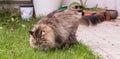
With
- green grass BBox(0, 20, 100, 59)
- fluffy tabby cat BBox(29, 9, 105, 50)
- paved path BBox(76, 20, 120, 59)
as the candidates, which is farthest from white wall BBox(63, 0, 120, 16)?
fluffy tabby cat BBox(29, 9, 105, 50)

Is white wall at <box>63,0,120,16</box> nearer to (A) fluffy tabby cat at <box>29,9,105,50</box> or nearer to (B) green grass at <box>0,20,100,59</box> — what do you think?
(B) green grass at <box>0,20,100,59</box>

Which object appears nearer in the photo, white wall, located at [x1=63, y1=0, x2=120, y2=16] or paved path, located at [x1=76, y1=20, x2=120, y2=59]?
paved path, located at [x1=76, y1=20, x2=120, y2=59]

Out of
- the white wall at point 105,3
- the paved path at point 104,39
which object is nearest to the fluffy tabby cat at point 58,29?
the paved path at point 104,39

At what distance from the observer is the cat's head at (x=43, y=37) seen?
3785mm

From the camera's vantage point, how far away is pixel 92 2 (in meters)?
7.60

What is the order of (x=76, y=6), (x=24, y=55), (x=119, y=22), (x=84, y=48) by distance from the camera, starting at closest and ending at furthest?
1. (x=24, y=55)
2. (x=84, y=48)
3. (x=119, y=22)
4. (x=76, y=6)

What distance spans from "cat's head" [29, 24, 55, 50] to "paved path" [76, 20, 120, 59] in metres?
0.68

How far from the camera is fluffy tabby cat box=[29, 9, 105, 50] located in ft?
12.5

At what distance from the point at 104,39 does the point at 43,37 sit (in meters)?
1.53

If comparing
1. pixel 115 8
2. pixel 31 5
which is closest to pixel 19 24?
pixel 31 5

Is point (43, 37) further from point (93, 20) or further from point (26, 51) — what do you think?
point (93, 20)

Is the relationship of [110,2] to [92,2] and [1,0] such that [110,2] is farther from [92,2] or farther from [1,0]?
[1,0]

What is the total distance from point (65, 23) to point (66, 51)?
354 mm

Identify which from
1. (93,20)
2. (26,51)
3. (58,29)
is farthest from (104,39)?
(26,51)
